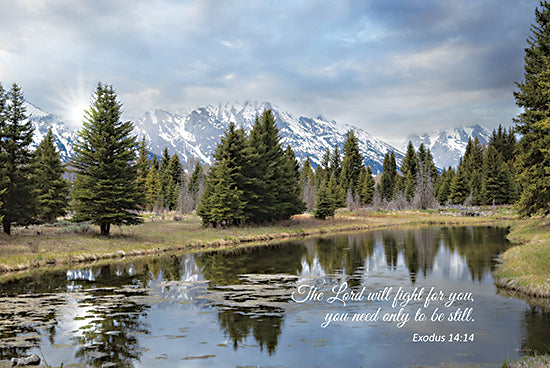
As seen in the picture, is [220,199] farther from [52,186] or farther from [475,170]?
[475,170]

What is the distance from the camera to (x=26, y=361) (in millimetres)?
9008

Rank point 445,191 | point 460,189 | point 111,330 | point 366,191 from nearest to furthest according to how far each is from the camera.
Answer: point 111,330, point 460,189, point 445,191, point 366,191

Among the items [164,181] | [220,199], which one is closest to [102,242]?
[220,199]

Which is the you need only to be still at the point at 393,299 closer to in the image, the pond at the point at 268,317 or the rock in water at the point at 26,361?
the pond at the point at 268,317

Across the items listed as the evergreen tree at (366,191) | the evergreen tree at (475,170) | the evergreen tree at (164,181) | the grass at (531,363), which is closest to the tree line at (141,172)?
the evergreen tree at (164,181)

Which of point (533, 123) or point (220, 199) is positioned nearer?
point (533, 123)

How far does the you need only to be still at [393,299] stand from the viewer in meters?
12.8

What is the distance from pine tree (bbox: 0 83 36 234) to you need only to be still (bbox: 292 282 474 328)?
21186 millimetres

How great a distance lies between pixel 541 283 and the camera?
49.9ft

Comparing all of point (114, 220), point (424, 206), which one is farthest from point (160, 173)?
point (114, 220)

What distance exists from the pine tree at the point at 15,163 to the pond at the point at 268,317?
28.8ft

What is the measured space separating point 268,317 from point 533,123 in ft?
89.7

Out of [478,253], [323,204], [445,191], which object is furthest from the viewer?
[445,191]

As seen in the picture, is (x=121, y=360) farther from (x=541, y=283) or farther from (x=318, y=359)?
(x=541, y=283)
